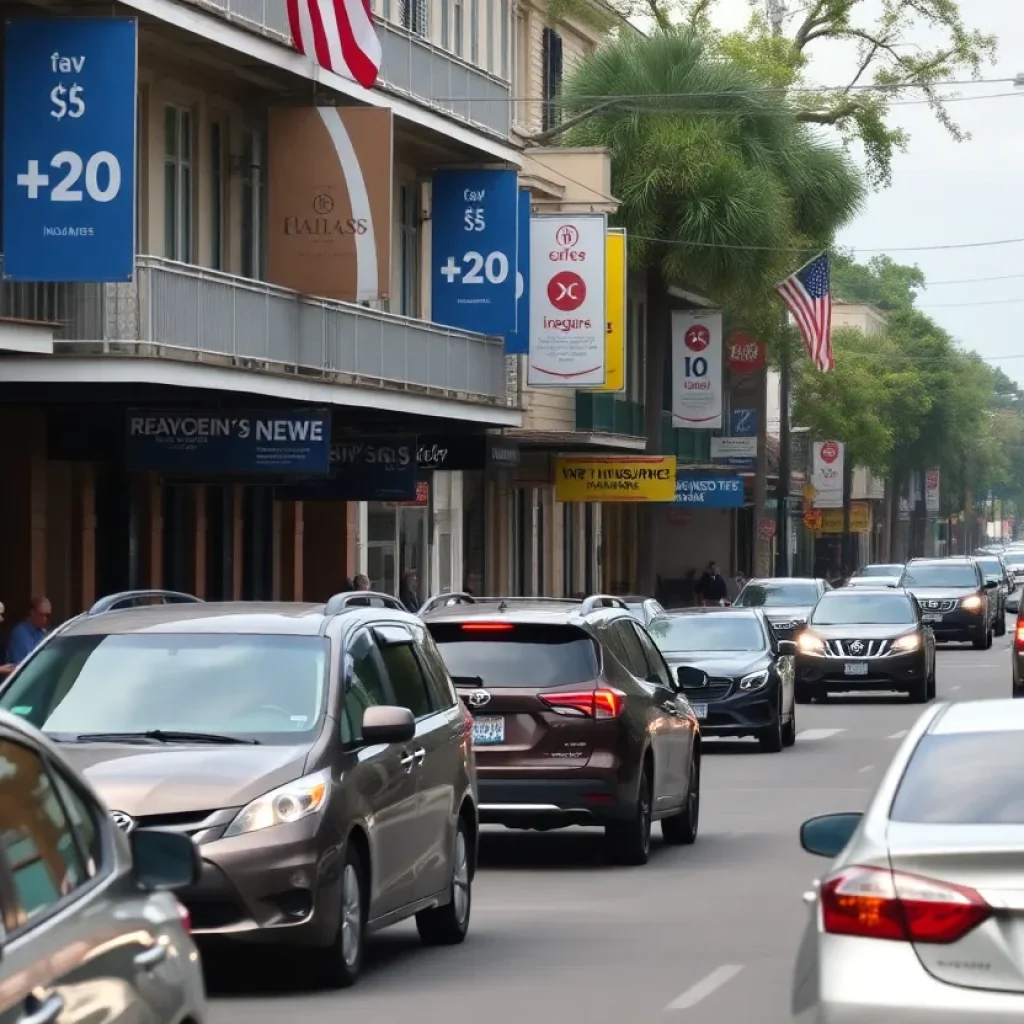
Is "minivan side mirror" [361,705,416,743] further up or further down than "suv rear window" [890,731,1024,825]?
further down

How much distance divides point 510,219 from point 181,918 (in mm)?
32795

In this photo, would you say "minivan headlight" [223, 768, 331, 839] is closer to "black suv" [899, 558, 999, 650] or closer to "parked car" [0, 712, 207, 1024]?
"parked car" [0, 712, 207, 1024]

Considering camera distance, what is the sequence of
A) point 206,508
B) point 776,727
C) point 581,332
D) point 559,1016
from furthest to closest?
point 581,332 < point 206,508 < point 776,727 < point 559,1016

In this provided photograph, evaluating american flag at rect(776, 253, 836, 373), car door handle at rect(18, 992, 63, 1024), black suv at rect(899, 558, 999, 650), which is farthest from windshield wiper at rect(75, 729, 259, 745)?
black suv at rect(899, 558, 999, 650)

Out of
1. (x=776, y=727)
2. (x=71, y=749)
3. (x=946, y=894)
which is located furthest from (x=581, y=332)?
(x=946, y=894)

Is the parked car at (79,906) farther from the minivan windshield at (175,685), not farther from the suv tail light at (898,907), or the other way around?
the minivan windshield at (175,685)

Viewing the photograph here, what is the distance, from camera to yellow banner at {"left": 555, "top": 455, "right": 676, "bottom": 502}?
50.4m

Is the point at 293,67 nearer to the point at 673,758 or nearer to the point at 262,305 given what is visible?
the point at 262,305

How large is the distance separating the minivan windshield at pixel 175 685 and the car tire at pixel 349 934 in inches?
24.2

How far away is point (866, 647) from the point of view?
1438 inches

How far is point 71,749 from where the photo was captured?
36.6ft

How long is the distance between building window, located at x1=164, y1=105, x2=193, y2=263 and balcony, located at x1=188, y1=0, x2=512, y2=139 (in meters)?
1.84

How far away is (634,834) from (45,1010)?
11.9 metres

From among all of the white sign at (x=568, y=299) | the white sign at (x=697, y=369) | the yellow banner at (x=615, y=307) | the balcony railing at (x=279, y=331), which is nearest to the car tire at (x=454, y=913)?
the balcony railing at (x=279, y=331)
